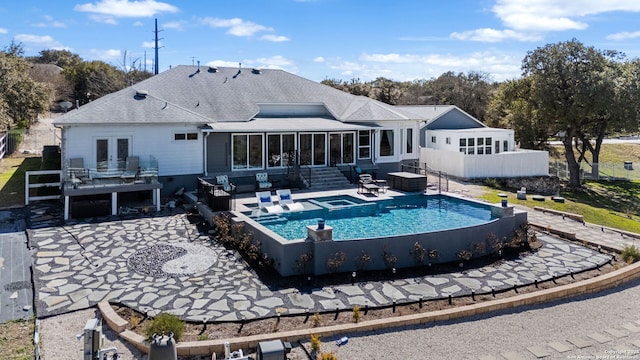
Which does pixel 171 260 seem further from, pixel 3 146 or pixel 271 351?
pixel 3 146

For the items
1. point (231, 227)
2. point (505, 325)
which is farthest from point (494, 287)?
point (231, 227)

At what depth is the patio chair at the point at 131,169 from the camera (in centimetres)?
1839

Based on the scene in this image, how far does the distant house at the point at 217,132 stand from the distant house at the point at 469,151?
2.85 m

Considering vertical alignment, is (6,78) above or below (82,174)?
above

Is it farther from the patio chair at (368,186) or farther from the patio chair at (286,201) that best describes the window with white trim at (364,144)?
the patio chair at (286,201)

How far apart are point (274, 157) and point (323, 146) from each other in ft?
9.65

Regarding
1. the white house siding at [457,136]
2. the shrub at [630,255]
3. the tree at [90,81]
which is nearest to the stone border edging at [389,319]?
the shrub at [630,255]

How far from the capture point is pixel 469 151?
32844mm

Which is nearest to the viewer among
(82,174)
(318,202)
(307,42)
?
(82,174)

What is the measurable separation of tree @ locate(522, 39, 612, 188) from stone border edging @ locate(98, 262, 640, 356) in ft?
76.0

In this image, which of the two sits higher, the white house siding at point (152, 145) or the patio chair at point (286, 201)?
the white house siding at point (152, 145)

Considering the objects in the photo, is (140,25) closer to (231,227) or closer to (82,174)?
(82,174)

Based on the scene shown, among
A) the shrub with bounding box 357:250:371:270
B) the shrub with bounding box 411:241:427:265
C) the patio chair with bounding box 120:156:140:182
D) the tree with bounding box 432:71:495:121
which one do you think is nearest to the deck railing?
the patio chair with bounding box 120:156:140:182

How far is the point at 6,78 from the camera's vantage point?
1340 inches
